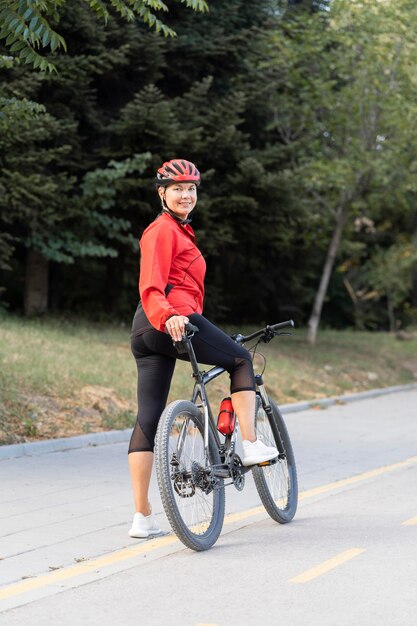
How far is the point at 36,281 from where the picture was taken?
22.4 m

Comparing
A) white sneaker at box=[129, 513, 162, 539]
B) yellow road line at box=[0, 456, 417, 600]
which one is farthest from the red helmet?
yellow road line at box=[0, 456, 417, 600]

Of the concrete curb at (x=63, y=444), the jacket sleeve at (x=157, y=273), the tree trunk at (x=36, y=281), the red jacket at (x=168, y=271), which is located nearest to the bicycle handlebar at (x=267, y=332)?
the red jacket at (x=168, y=271)

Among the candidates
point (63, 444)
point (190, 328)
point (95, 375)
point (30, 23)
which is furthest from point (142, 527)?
point (95, 375)

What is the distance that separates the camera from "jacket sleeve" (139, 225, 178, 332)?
6234 mm

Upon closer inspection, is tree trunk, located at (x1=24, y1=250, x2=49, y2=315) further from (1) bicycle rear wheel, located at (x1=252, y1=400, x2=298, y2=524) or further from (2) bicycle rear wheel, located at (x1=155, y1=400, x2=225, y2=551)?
(2) bicycle rear wheel, located at (x1=155, y1=400, x2=225, y2=551)

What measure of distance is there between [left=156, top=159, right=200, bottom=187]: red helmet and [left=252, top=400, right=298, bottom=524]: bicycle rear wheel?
1.50 meters

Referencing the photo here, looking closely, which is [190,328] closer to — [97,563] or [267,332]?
[267,332]

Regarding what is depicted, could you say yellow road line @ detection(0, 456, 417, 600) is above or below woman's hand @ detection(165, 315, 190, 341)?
below

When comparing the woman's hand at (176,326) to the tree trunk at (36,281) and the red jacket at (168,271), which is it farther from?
the tree trunk at (36,281)

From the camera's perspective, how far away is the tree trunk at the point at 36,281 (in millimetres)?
22234

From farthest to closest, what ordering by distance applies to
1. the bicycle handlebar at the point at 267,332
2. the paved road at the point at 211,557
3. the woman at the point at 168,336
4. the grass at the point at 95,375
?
the grass at the point at 95,375, the bicycle handlebar at the point at 267,332, the woman at the point at 168,336, the paved road at the point at 211,557

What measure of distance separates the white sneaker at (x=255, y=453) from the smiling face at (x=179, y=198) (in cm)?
139

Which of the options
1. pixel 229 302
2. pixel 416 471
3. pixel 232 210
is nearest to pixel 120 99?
pixel 232 210

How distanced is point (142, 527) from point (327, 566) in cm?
121
